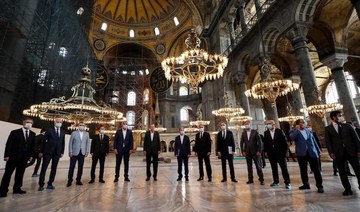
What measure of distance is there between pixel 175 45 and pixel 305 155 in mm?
25640

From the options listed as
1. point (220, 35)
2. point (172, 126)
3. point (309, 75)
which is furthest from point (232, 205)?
point (172, 126)

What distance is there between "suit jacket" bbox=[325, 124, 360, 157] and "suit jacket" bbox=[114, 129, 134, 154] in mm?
4093

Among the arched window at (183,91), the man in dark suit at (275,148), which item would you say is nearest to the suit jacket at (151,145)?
the man in dark suit at (275,148)

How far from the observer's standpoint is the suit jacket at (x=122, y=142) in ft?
15.4

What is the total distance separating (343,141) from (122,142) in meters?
4.43

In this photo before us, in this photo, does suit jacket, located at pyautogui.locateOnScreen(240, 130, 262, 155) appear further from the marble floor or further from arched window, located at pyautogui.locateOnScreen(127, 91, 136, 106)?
arched window, located at pyautogui.locateOnScreen(127, 91, 136, 106)

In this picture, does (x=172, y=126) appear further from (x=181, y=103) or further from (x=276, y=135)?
(x=276, y=135)

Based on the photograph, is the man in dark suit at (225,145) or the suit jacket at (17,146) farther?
the man in dark suit at (225,145)

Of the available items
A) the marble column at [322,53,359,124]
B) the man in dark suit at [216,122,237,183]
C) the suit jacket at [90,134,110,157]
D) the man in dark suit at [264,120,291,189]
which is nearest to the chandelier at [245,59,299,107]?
the marble column at [322,53,359,124]

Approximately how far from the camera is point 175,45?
27.0 meters

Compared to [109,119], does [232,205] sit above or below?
below

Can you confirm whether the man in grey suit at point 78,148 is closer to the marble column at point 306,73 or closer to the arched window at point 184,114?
the marble column at point 306,73

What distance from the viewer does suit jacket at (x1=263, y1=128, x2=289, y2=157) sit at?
3793 millimetres

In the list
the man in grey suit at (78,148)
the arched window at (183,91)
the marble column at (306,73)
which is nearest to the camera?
the man in grey suit at (78,148)
